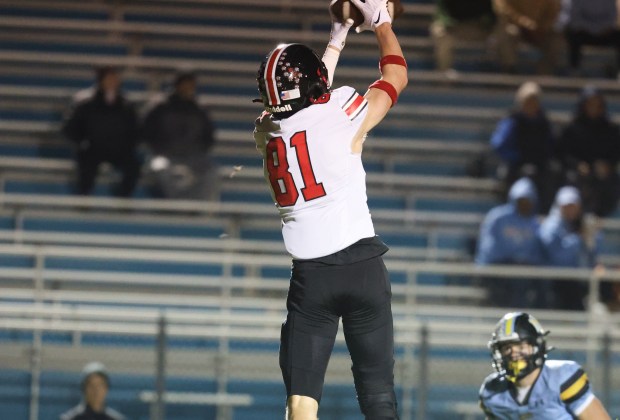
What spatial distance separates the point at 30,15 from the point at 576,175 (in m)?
5.91

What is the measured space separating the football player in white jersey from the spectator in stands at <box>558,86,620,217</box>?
292 inches

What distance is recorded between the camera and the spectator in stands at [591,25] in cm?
1381

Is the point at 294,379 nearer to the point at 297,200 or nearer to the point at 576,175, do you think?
the point at 297,200

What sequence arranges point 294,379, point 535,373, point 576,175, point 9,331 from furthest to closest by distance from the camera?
point 576,175 → point 9,331 → point 535,373 → point 294,379

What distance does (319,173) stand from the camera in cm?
587

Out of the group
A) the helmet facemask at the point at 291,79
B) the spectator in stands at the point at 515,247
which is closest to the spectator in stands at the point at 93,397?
the spectator in stands at the point at 515,247

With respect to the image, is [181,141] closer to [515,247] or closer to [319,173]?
[515,247]

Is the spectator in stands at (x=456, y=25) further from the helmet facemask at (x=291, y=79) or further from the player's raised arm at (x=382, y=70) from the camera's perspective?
→ the helmet facemask at (x=291, y=79)

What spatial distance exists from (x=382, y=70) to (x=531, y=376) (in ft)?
6.47

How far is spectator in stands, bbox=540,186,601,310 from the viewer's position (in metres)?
11.9

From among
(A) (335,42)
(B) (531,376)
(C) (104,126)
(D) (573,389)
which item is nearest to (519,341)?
(B) (531,376)

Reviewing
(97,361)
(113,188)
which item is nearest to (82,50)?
(113,188)

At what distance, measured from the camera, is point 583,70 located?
1501cm

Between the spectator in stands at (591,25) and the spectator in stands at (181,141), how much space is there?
154 inches
